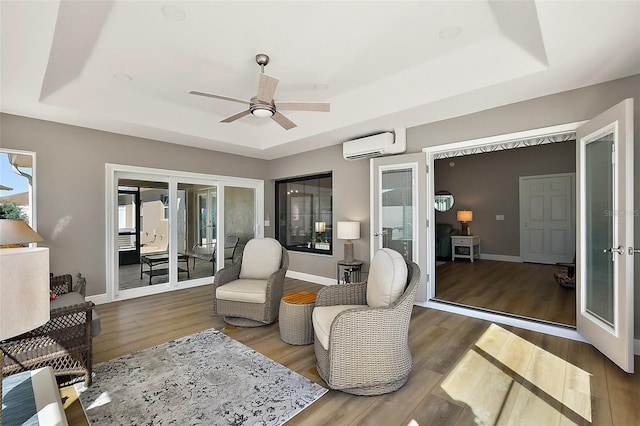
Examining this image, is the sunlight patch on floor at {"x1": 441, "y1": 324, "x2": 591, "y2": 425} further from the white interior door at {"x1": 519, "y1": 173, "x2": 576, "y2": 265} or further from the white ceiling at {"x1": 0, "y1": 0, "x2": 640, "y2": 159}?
the white interior door at {"x1": 519, "y1": 173, "x2": 576, "y2": 265}

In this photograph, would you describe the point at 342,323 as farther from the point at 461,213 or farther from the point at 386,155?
the point at 461,213

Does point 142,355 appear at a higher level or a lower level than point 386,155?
lower

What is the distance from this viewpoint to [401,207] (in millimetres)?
4426

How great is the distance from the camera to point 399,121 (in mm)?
4062

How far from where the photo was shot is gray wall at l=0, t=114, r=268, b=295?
385 centimetres

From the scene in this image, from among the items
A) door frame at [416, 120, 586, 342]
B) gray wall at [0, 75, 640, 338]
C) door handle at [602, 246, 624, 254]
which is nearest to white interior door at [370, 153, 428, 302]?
door frame at [416, 120, 586, 342]

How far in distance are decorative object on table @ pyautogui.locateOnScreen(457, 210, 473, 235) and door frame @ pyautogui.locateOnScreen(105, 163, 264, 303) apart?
17.3 ft

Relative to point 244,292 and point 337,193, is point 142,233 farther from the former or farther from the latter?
point 337,193

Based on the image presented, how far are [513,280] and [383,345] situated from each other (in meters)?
4.54

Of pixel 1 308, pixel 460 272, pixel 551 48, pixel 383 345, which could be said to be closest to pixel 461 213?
pixel 460 272

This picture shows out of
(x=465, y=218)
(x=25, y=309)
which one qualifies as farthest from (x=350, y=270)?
(x=465, y=218)

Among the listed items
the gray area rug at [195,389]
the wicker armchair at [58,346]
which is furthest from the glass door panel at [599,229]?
the wicker armchair at [58,346]

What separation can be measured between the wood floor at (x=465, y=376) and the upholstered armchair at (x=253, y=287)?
0.16 m

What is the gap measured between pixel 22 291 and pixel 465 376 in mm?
2760
